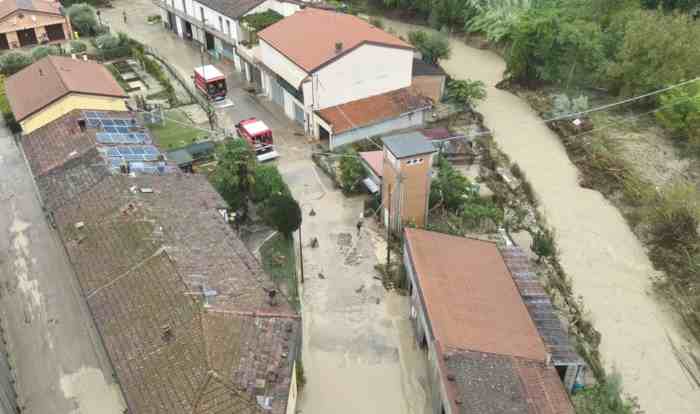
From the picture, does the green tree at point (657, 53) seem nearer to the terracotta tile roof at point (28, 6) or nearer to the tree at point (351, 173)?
the tree at point (351, 173)

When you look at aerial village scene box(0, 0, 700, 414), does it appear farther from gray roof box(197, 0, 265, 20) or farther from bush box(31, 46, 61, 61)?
bush box(31, 46, 61, 61)

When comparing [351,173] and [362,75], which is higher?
[362,75]

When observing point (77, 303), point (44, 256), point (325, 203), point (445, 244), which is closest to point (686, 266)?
point (445, 244)

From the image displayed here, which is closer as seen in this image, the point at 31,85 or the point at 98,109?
the point at 98,109

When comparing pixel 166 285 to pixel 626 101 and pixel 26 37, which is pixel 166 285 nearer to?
pixel 626 101

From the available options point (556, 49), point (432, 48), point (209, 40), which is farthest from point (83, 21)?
point (556, 49)

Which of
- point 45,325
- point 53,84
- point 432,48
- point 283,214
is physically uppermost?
point 53,84

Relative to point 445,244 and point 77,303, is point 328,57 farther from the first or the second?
point 77,303
